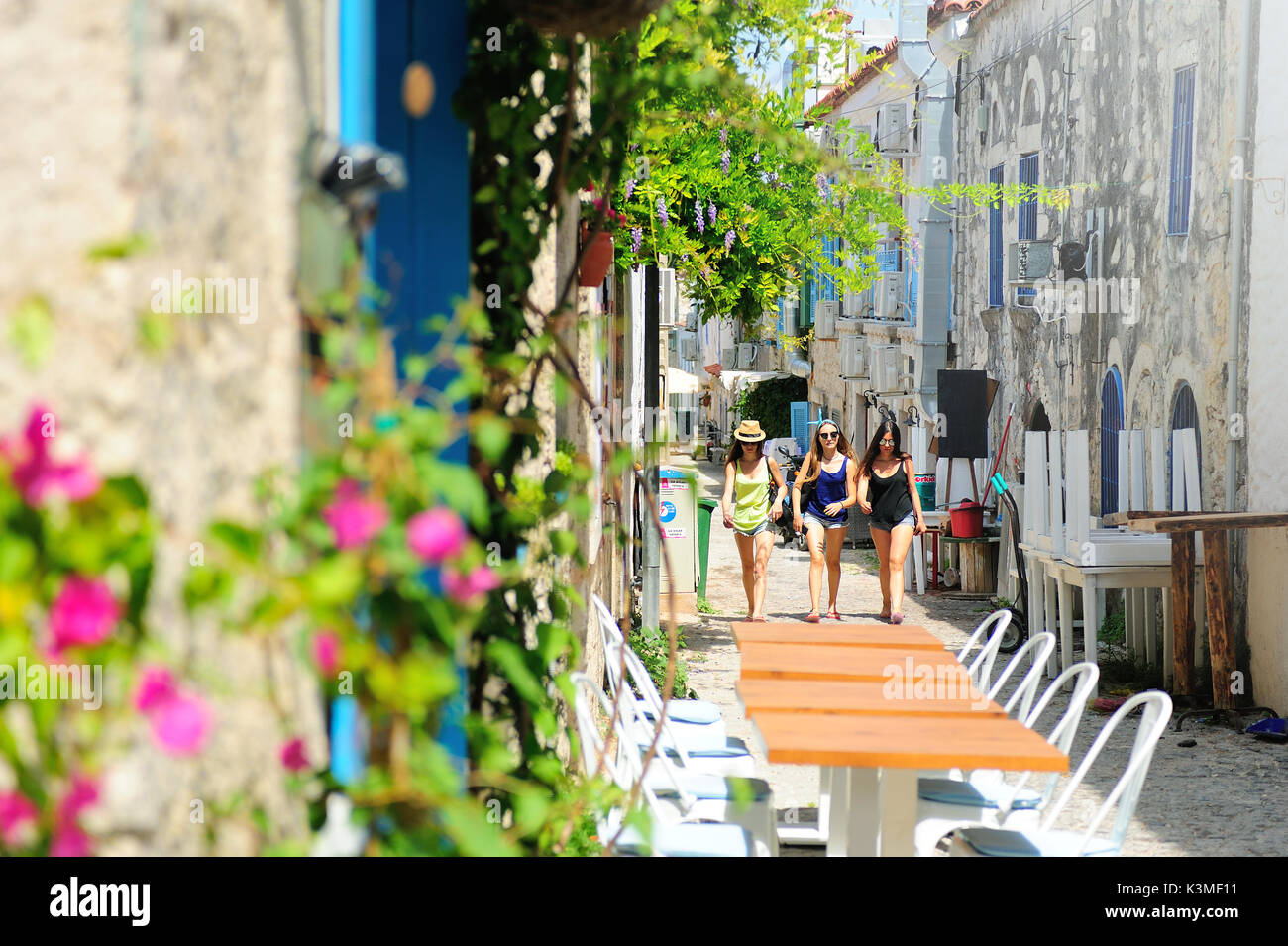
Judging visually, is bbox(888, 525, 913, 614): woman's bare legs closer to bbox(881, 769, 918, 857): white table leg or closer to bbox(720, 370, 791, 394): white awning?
bbox(881, 769, 918, 857): white table leg

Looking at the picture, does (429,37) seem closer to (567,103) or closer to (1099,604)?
(567,103)

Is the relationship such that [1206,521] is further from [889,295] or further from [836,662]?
[889,295]

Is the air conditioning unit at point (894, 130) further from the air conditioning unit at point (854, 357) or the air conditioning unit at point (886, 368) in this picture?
the air conditioning unit at point (854, 357)

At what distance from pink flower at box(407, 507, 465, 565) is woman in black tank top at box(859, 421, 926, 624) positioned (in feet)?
30.1

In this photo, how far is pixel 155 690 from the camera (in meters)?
1.08

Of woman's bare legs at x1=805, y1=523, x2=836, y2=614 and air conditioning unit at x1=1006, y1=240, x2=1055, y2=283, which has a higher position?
air conditioning unit at x1=1006, y1=240, x2=1055, y2=283

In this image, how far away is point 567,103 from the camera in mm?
2537

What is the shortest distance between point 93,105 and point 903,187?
24.0 ft

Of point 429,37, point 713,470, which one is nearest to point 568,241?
point 429,37

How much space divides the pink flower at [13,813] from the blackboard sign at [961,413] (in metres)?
13.1

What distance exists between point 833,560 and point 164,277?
947 cm

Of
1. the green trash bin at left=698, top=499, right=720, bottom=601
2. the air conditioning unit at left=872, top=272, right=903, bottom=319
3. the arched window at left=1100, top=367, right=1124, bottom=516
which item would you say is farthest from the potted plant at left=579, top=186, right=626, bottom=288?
the air conditioning unit at left=872, top=272, right=903, bottom=319

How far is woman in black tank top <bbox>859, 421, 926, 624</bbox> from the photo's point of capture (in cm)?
1024
